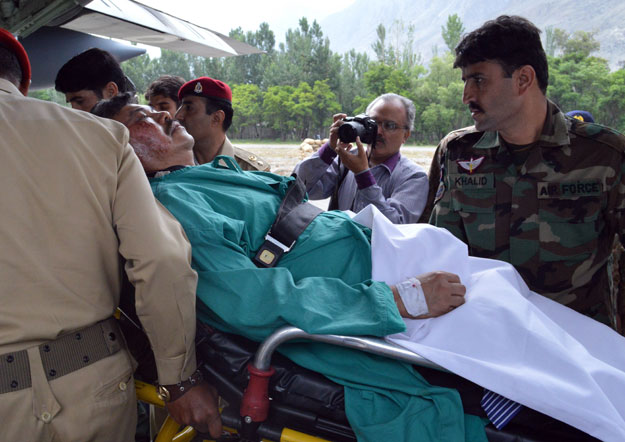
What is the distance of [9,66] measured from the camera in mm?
1521

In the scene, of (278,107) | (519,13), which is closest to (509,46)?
(278,107)

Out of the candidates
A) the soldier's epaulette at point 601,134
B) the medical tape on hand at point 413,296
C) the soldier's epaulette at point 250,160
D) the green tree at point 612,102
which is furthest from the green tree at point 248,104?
the medical tape on hand at point 413,296

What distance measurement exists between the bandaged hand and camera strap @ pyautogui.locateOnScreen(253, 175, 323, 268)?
38 cm

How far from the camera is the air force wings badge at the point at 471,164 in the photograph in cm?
222

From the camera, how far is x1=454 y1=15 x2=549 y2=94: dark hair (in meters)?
2.05

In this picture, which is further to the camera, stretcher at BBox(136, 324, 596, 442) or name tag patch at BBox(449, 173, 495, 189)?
name tag patch at BBox(449, 173, 495, 189)

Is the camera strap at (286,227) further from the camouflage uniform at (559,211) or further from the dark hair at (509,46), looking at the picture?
the dark hair at (509,46)

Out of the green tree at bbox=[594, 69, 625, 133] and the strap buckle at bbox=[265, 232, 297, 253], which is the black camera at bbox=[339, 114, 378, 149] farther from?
the green tree at bbox=[594, 69, 625, 133]

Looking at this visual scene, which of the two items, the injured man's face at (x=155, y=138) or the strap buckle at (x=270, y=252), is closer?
the strap buckle at (x=270, y=252)

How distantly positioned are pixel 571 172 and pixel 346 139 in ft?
3.46

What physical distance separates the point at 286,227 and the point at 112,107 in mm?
1018

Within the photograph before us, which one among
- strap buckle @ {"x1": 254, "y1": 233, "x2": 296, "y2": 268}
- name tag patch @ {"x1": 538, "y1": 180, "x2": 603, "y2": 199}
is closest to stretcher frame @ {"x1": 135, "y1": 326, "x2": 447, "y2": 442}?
strap buckle @ {"x1": 254, "y1": 233, "x2": 296, "y2": 268}

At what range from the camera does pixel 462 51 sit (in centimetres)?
217

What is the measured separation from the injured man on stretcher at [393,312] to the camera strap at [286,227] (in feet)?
0.06
